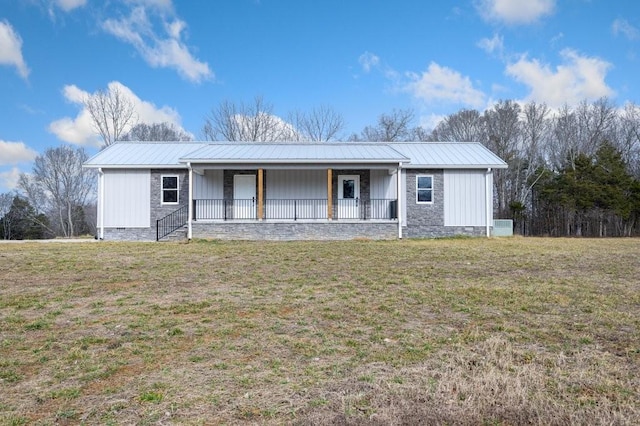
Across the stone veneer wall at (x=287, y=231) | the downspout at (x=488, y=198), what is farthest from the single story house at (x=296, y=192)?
the stone veneer wall at (x=287, y=231)

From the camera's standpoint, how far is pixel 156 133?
1567 inches

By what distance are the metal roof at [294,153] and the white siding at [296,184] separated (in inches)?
38.7

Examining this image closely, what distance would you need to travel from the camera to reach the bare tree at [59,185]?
1529 inches

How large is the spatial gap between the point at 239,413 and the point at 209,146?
18.1m

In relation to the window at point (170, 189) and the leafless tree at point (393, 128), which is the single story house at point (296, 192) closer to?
the window at point (170, 189)

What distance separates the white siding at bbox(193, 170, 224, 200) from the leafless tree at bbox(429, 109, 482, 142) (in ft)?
81.3

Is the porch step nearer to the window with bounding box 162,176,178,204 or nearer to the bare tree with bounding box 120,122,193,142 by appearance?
the window with bounding box 162,176,178,204

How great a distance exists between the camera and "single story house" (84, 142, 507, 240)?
17.7m

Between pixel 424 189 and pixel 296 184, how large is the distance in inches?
221

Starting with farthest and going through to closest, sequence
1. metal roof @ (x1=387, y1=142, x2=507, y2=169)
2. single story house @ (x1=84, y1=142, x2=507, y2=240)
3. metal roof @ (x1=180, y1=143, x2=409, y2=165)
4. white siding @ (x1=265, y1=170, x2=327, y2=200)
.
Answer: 1. white siding @ (x1=265, y1=170, x2=327, y2=200)
2. metal roof @ (x1=387, y1=142, x2=507, y2=169)
3. single story house @ (x1=84, y1=142, x2=507, y2=240)
4. metal roof @ (x1=180, y1=143, x2=409, y2=165)

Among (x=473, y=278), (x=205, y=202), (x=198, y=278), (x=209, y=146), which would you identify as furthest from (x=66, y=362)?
(x=209, y=146)

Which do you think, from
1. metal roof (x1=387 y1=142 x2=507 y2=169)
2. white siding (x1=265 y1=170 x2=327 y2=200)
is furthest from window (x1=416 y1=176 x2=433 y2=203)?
white siding (x1=265 y1=170 x2=327 y2=200)

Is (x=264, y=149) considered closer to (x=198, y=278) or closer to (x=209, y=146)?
(x=209, y=146)

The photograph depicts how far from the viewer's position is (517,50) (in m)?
23.5
